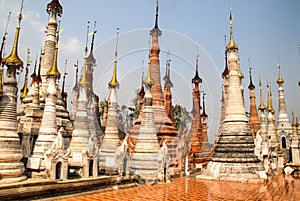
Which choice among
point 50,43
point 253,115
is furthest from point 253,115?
point 50,43

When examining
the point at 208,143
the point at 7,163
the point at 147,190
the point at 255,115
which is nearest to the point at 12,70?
the point at 7,163

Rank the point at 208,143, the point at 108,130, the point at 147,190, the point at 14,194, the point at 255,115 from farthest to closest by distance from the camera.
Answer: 1. the point at 255,115
2. the point at 208,143
3. the point at 108,130
4. the point at 147,190
5. the point at 14,194

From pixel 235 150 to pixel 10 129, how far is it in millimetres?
14490

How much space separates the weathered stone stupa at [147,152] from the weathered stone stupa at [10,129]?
24.4 feet

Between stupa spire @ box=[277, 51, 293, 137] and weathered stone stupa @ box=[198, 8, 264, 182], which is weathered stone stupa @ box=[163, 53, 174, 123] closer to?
weathered stone stupa @ box=[198, 8, 264, 182]

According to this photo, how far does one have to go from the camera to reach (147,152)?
17.8 m

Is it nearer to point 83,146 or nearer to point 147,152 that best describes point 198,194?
point 147,152

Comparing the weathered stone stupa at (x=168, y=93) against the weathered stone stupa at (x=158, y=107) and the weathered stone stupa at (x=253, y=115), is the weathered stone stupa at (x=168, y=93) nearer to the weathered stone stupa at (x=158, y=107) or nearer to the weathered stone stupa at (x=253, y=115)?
the weathered stone stupa at (x=158, y=107)

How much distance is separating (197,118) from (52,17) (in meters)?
19.4

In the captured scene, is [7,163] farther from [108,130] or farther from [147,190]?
[108,130]

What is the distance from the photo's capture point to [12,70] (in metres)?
12.6

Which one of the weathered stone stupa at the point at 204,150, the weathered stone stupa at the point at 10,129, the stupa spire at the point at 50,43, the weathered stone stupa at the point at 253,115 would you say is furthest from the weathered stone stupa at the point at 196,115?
the weathered stone stupa at the point at 10,129

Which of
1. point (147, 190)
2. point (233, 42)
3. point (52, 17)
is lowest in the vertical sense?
point (147, 190)

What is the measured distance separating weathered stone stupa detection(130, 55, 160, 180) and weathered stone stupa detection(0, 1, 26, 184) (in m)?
7.43
